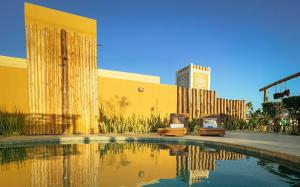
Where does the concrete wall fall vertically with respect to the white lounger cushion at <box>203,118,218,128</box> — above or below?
above

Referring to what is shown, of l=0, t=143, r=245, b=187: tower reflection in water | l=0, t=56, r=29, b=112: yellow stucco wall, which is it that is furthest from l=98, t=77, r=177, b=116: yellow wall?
l=0, t=143, r=245, b=187: tower reflection in water

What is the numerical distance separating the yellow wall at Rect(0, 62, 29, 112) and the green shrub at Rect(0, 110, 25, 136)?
231 mm

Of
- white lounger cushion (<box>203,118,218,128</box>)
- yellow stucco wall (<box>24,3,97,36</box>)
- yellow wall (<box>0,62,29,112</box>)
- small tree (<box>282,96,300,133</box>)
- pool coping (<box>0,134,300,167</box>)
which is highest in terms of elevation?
yellow stucco wall (<box>24,3,97,36</box>)

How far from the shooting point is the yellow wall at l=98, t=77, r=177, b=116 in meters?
9.12

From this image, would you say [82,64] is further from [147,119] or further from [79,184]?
[79,184]

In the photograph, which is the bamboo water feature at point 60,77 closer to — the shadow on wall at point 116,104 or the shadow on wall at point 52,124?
the shadow on wall at point 52,124

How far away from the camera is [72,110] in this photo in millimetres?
8203

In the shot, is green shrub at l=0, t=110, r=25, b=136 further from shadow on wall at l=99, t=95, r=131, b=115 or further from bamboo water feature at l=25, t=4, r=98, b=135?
shadow on wall at l=99, t=95, r=131, b=115

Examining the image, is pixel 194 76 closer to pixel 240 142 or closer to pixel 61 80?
pixel 61 80

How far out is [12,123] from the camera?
7.14m

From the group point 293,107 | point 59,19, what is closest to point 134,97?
point 59,19

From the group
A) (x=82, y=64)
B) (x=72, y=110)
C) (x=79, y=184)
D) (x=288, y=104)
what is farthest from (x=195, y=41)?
(x=79, y=184)

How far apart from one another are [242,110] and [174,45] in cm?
703

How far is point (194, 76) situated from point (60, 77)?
93.3 feet
